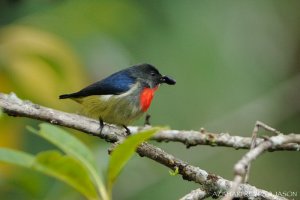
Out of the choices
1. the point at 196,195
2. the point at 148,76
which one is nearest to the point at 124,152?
the point at 196,195

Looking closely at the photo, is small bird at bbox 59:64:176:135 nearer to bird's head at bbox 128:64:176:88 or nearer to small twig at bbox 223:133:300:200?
bird's head at bbox 128:64:176:88

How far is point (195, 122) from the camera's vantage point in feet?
21.4

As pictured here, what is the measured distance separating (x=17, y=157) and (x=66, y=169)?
14 centimetres

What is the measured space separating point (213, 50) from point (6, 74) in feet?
9.91

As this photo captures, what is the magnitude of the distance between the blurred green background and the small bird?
0.15 metres

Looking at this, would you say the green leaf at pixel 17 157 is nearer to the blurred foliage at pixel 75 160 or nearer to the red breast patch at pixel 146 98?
the blurred foliage at pixel 75 160

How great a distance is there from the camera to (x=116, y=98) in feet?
15.5

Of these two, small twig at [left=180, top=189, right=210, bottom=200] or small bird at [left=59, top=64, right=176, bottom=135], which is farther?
small bird at [left=59, top=64, right=176, bottom=135]

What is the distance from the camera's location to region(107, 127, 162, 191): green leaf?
5.84 ft

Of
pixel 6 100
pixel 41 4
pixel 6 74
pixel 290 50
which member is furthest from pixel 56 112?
pixel 290 50

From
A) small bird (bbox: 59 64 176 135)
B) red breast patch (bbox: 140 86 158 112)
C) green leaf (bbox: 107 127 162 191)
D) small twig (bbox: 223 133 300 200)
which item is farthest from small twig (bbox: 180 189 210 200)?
red breast patch (bbox: 140 86 158 112)

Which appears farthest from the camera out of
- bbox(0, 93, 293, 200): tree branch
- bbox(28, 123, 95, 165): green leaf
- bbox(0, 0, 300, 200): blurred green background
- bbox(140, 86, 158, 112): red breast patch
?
bbox(140, 86, 158, 112): red breast patch

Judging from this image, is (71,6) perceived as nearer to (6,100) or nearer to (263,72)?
(6,100)

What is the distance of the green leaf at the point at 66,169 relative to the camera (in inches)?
67.0
